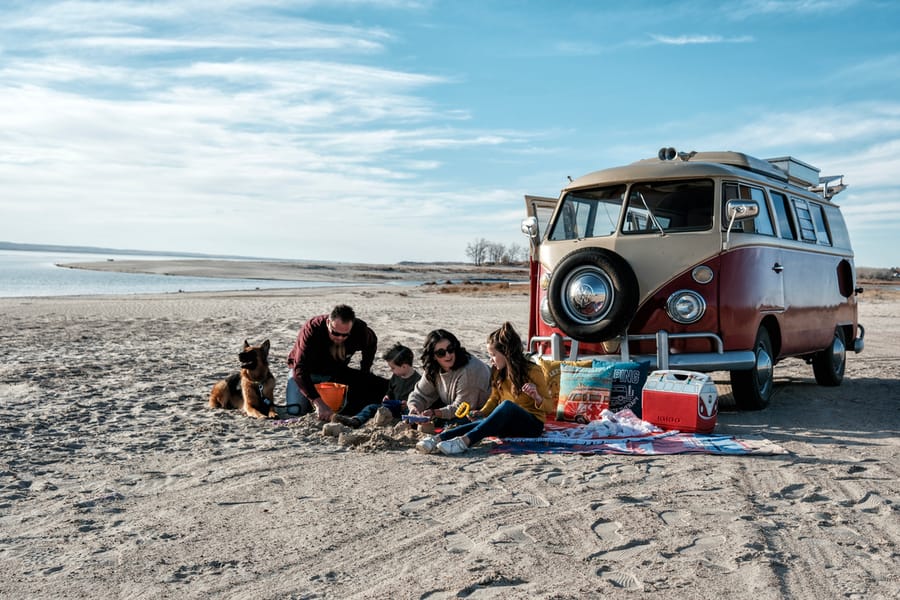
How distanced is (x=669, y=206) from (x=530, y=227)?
1501mm

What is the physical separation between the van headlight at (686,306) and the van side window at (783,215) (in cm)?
188

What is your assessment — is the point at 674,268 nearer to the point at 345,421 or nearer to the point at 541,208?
the point at 541,208

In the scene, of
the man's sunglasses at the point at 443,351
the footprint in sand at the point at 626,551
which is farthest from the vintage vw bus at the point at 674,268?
the footprint in sand at the point at 626,551

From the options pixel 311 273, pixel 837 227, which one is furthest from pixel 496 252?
pixel 837 227

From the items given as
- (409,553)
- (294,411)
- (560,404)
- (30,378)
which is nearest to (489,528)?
(409,553)

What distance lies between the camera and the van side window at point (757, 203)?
8711mm

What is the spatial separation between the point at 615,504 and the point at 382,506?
1500 millimetres

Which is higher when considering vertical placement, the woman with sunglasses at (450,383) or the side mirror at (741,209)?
the side mirror at (741,209)

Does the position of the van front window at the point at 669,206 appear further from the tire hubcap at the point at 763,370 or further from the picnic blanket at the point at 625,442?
the picnic blanket at the point at 625,442

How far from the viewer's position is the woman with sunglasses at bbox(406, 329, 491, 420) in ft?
25.3

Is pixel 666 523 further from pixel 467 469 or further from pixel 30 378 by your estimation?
pixel 30 378

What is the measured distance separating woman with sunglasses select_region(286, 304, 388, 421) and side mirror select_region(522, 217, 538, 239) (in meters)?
2.09

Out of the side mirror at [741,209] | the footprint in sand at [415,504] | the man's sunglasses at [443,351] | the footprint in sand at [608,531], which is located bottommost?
the footprint in sand at [415,504]

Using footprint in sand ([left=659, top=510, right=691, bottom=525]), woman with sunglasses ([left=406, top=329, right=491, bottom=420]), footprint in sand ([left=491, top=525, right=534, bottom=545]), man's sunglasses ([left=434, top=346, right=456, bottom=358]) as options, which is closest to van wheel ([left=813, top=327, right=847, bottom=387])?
woman with sunglasses ([left=406, top=329, right=491, bottom=420])
